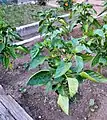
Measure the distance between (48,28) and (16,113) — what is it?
40.0 inches

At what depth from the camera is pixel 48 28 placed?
109 inches

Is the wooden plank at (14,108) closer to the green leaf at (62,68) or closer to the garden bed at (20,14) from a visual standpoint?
the green leaf at (62,68)

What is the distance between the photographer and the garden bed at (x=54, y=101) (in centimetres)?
219

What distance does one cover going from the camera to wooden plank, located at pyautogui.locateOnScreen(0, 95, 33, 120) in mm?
2131

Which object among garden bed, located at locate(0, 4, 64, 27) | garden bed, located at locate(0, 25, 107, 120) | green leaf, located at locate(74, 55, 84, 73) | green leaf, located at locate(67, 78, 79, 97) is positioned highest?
green leaf, located at locate(74, 55, 84, 73)

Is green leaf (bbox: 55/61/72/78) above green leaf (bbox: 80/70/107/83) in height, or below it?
above

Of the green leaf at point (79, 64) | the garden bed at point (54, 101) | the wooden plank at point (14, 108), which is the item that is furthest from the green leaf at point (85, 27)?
the wooden plank at point (14, 108)

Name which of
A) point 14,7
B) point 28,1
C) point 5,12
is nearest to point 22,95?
point 5,12

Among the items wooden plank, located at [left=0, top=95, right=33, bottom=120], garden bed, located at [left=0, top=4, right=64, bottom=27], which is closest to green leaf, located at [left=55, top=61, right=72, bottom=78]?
wooden plank, located at [left=0, top=95, right=33, bottom=120]

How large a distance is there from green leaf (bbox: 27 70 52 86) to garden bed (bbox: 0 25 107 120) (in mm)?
461

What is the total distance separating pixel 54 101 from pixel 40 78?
54 centimetres

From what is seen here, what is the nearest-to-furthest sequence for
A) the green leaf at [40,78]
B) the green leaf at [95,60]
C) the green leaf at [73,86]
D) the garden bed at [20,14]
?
the green leaf at [73,86]
the green leaf at [40,78]
the green leaf at [95,60]
the garden bed at [20,14]

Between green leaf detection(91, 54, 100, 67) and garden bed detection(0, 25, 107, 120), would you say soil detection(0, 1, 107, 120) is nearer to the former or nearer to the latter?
garden bed detection(0, 25, 107, 120)

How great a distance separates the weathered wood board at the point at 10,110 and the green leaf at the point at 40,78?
42 centimetres
